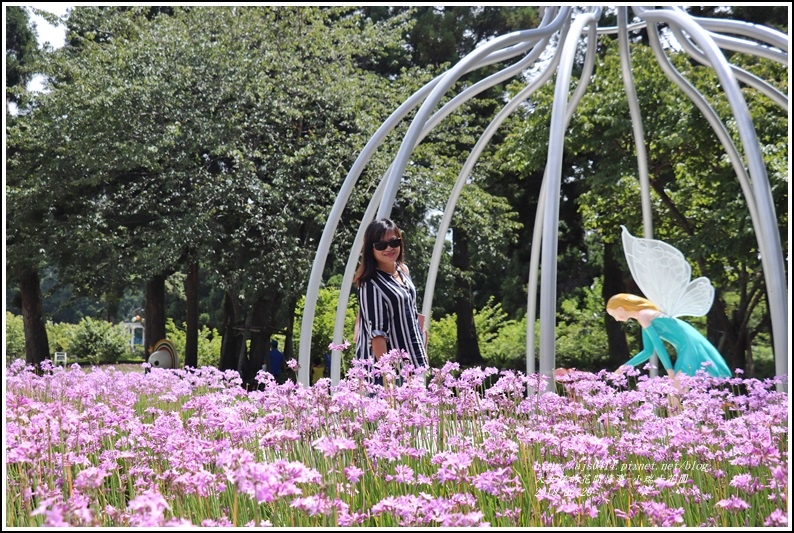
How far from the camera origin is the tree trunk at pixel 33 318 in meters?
18.0

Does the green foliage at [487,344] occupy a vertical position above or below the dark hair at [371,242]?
above

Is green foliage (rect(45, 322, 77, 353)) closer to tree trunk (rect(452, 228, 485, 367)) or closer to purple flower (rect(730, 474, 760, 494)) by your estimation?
tree trunk (rect(452, 228, 485, 367))

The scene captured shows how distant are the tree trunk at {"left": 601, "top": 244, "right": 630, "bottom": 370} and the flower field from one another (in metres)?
15.0

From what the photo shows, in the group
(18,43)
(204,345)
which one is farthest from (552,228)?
(204,345)

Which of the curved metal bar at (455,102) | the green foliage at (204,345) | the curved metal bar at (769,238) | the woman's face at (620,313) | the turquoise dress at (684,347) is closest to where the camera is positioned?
the curved metal bar at (769,238)

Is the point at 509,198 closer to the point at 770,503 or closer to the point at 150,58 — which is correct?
the point at 150,58

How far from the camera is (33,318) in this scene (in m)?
18.3

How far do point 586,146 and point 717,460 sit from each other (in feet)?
39.5

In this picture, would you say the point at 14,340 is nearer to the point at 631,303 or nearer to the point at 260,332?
the point at 260,332

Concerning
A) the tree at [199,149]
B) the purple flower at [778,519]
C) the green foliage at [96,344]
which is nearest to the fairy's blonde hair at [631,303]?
the purple flower at [778,519]

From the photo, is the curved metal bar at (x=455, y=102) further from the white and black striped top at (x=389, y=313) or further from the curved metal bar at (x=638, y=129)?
the white and black striped top at (x=389, y=313)

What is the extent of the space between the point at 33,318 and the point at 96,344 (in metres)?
10.1

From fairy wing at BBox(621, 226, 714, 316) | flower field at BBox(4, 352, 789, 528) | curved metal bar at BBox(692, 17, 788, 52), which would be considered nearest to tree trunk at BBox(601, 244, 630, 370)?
fairy wing at BBox(621, 226, 714, 316)

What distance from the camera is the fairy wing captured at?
7039 mm
